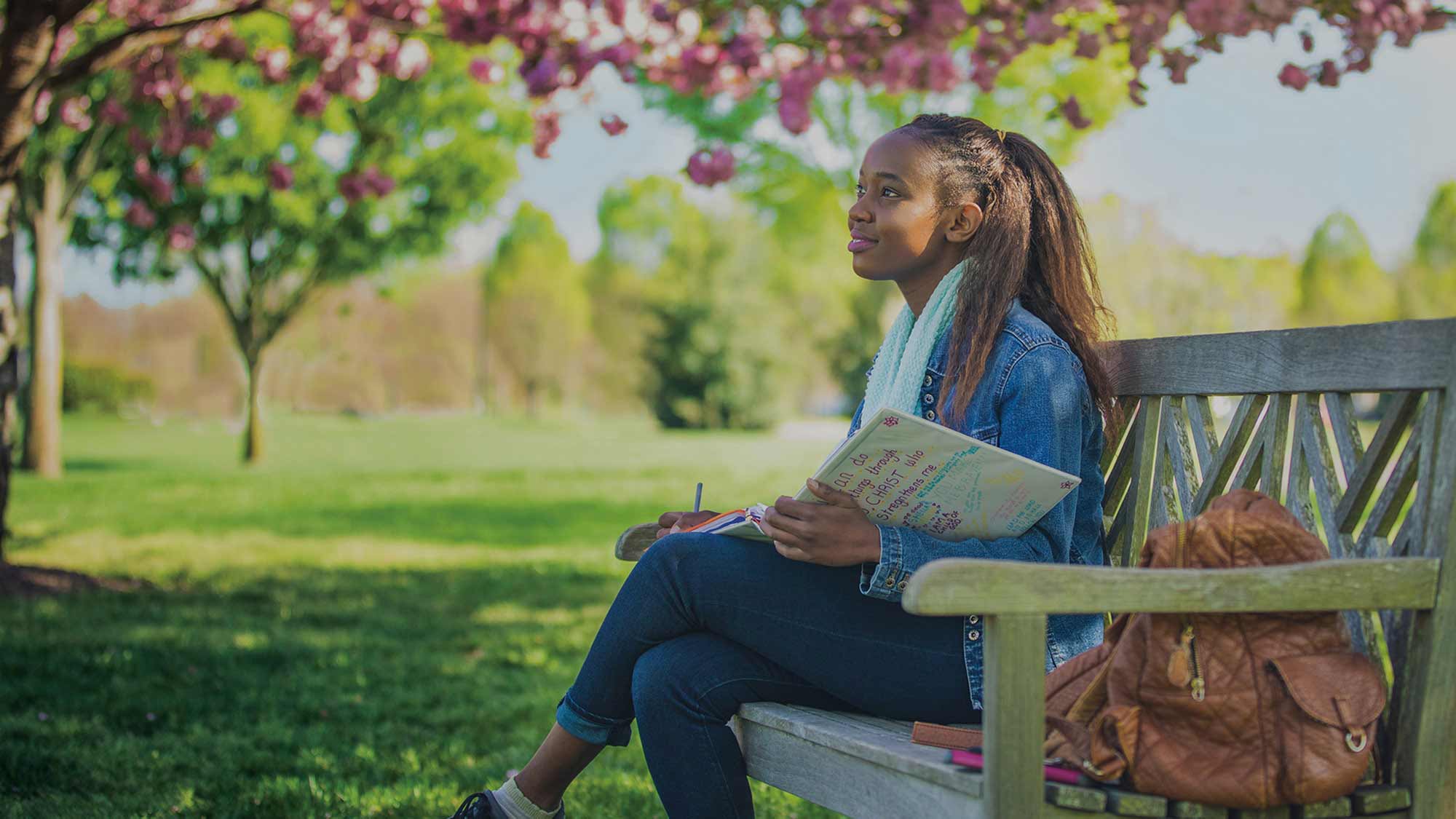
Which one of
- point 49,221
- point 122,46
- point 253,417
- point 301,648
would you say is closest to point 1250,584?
point 301,648

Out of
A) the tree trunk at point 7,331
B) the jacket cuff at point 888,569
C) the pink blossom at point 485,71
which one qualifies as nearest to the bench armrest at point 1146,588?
the jacket cuff at point 888,569

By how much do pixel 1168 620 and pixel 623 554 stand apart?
50.9 inches

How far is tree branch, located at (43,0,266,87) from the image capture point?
19.9 feet

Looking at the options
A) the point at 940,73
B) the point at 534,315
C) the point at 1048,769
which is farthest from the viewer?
the point at 534,315

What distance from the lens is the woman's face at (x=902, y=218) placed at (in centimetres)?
238

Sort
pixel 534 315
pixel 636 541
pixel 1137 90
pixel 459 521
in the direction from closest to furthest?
pixel 636 541
pixel 1137 90
pixel 459 521
pixel 534 315

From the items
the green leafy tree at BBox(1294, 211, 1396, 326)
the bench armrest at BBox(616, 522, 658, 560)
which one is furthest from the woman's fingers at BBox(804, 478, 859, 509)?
the green leafy tree at BBox(1294, 211, 1396, 326)

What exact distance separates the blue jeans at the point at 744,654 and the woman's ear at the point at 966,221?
670mm

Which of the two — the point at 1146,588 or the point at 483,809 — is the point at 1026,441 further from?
the point at 483,809

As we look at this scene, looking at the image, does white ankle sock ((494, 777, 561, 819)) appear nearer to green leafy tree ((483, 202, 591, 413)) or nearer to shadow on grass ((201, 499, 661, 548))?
shadow on grass ((201, 499, 661, 548))

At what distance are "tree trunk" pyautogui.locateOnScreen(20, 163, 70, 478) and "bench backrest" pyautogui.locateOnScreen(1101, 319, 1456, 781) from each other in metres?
14.5

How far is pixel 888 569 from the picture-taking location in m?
2.03

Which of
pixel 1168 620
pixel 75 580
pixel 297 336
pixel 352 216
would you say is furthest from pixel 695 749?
pixel 297 336

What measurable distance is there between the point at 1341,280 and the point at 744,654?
60451mm
